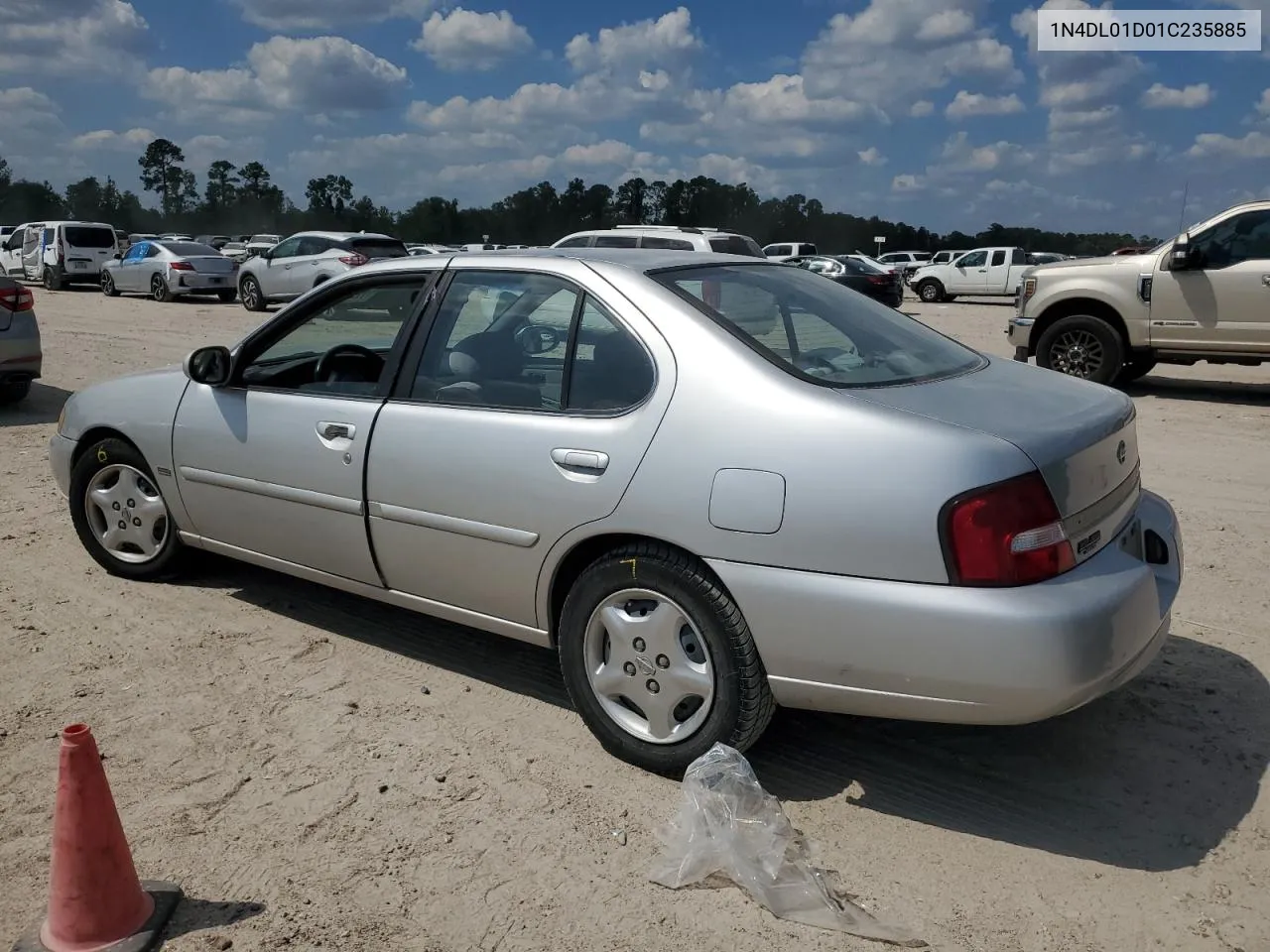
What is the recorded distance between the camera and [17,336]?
934 cm

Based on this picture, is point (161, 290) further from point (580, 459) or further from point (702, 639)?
point (702, 639)

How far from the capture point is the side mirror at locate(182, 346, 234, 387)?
4500mm

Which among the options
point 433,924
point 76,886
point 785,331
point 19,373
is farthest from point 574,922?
point 19,373

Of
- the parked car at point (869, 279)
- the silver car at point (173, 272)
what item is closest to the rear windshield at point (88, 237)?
the silver car at point (173, 272)

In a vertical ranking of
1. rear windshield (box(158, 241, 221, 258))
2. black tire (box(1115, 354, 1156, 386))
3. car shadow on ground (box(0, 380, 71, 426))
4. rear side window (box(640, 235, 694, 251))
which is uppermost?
rear side window (box(640, 235, 694, 251))

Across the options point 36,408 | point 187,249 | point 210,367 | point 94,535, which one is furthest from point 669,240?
point 187,249

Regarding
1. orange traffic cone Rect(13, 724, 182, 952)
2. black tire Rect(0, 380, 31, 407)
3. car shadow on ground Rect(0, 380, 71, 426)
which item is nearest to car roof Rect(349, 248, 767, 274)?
orange traffic cone Rect(13, 724, 182, 952)

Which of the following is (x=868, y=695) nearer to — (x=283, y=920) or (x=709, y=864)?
(x=709, y=864)

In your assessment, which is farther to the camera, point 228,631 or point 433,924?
point 228,631

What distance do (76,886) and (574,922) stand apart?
3.93 feet

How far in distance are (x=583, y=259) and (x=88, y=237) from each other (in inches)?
1082

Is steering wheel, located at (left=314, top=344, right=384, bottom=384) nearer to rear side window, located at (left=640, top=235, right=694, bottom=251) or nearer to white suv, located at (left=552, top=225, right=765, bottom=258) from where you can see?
white suv, located at (left=552, top=225, right=765, bottom=258)

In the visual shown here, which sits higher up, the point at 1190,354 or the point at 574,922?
the point at 1190,354

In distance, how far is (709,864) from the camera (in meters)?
2.96
